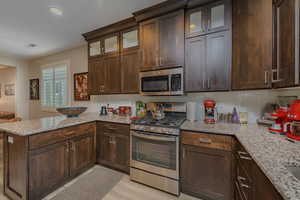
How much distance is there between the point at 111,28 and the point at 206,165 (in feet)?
→ 9.45

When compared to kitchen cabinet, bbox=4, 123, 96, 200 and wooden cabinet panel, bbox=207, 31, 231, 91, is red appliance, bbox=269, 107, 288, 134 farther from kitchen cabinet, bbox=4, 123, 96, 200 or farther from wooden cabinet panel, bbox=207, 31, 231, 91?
kitchen cabinet, bbox=4, 123, 96, 200

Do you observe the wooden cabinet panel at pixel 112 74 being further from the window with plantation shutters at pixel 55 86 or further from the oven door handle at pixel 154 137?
the window with plantation shutters at pixel 55 86

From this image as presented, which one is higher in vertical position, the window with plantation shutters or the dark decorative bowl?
the window with plantation shutters

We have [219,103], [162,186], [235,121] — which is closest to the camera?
[162,186]

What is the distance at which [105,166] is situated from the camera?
2.48m

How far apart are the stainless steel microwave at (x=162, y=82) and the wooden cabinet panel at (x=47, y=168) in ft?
5.13

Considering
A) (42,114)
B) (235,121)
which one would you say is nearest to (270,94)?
(235,121)

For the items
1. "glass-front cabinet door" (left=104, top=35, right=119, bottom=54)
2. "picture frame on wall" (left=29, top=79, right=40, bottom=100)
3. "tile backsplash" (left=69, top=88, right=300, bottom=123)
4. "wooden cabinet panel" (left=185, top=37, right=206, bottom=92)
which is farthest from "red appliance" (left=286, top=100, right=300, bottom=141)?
"picture frame on wall" (left=29, top=79, right=40, bottom=100)

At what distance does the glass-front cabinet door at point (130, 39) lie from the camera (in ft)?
7.97

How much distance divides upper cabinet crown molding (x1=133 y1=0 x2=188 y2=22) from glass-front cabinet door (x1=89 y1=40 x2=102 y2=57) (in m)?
1.08

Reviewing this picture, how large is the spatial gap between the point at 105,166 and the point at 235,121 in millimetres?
2421

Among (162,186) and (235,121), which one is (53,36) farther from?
(235,121)

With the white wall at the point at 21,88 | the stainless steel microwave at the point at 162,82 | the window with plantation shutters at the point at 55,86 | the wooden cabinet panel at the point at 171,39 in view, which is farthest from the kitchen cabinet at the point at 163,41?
the white wall at the point at 21,88

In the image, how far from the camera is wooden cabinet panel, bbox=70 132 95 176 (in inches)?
81.4
